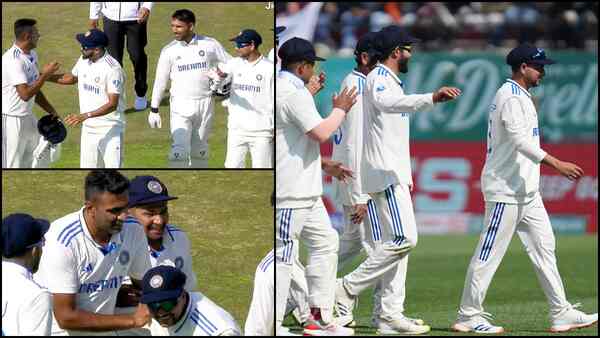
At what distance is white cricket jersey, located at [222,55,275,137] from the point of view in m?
10.4

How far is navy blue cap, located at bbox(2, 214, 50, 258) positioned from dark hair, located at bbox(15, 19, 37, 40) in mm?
2320

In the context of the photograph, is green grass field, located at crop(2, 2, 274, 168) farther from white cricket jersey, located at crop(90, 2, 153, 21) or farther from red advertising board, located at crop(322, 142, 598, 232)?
red advertising board, located at crop(322, 142, 598, 232)

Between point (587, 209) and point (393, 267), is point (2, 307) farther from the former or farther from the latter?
point (587, 209)

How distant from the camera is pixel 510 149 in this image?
11312mm

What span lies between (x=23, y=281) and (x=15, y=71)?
2.44 m

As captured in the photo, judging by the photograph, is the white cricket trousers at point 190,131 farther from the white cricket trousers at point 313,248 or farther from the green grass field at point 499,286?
the green grass field at point 499,286

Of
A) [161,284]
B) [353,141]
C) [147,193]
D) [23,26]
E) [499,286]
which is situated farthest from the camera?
[499,286]

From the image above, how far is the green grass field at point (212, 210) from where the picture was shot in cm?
817

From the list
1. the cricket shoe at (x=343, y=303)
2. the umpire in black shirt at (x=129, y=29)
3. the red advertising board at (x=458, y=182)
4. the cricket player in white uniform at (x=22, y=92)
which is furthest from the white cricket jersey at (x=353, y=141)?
the red advertising board at (x=458, y=182)

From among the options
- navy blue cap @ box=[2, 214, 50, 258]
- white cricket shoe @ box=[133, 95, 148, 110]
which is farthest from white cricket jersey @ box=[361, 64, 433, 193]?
navy blue cap @ box=[2, 214, 50, 258]

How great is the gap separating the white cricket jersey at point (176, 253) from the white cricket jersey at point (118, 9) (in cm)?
175

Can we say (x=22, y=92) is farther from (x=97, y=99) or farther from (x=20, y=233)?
(x=20, y=233)

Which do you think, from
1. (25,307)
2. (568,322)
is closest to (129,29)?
(25,307)

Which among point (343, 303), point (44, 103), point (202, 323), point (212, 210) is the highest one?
point (44, 103)
